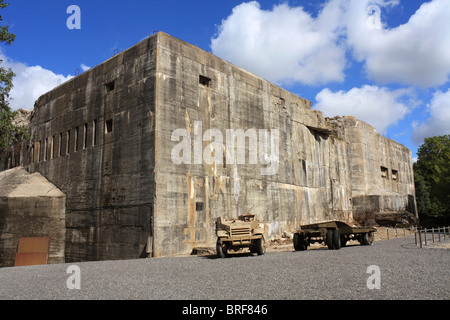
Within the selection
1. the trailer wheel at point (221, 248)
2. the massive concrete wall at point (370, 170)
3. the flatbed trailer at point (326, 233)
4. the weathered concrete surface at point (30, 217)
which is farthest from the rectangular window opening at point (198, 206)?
the massive concrete wall at point (370, 170)

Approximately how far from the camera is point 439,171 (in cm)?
4184

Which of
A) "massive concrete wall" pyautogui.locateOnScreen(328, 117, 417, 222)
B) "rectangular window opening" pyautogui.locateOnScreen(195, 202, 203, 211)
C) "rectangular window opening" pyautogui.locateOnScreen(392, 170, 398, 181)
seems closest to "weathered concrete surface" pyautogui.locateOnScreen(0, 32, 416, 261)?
"rectangular window opening" pyautogui.locateOnScreen(195, 202, 203, 211)

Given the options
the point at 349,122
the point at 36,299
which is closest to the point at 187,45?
the point at 36,299

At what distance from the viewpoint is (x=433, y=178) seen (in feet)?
148

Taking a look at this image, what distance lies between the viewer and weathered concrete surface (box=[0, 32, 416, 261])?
19.6m

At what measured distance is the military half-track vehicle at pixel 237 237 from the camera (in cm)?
1597

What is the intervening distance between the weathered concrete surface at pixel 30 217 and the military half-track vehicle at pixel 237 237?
12.1m

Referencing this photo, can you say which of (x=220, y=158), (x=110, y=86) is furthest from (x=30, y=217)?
(x=220, y=158)

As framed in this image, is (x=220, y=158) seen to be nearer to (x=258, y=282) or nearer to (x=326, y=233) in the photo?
(x=326, y=233)

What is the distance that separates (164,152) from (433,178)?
1500 inches
